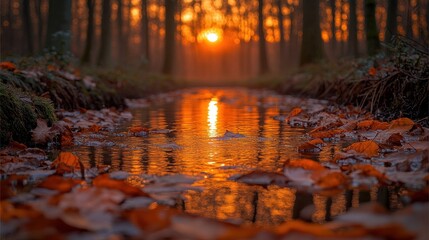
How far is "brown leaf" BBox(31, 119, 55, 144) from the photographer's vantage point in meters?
4.41

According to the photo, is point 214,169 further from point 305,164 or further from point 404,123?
point 404,123

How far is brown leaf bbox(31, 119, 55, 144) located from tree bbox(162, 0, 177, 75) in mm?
21755

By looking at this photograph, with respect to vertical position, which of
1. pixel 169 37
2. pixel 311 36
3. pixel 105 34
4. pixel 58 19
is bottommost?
pixel 311 36

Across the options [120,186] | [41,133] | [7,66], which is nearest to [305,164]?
[120,186]

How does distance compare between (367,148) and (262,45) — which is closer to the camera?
(367,148)

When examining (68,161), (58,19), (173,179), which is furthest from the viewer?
(58,19)

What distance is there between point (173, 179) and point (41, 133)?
198 cm

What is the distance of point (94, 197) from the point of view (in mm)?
2260

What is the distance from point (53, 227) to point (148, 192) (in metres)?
0.84

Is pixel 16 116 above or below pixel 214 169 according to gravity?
above

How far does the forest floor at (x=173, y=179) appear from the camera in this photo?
1801 mm

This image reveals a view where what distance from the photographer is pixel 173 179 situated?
2.94 meters

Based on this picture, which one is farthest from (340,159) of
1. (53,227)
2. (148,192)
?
(53,227)

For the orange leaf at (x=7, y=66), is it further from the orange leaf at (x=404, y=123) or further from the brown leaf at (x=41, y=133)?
the orange leaf at (x=404, y=123)
